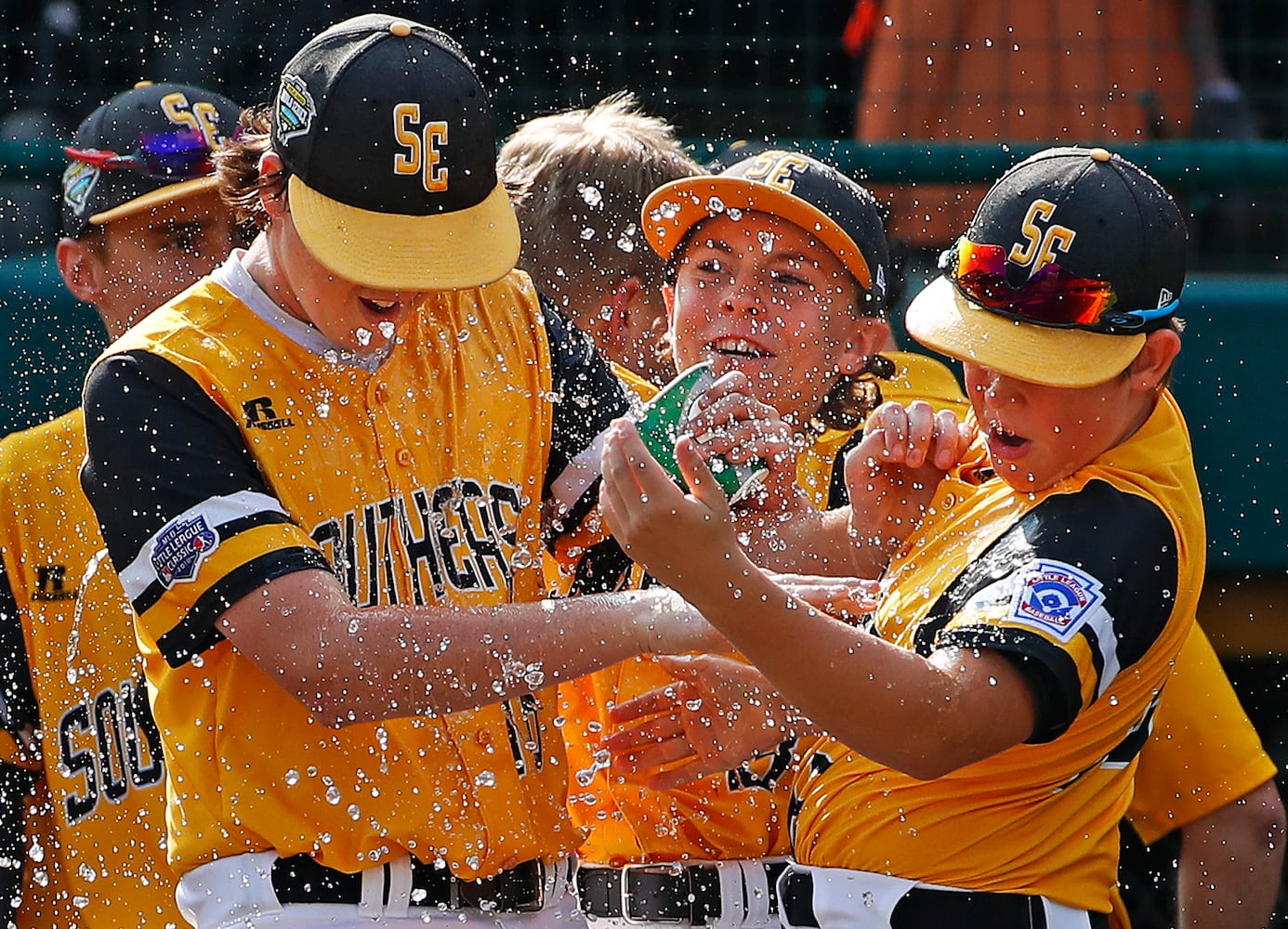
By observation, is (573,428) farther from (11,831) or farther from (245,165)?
(11,831)

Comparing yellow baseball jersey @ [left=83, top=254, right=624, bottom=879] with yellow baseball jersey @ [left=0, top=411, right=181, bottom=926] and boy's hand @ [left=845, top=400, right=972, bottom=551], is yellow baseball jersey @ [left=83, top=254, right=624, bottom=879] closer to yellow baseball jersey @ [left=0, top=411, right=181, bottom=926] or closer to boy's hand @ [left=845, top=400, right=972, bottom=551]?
boy's hand @ [left=845, top=400, right=972, bottom=551]

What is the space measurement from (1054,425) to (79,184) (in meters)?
2.38

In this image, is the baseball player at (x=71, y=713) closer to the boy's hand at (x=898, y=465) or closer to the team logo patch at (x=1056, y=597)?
the boy's hand at (x=898, y=465)

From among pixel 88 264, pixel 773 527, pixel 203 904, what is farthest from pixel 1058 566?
pixel 88 264

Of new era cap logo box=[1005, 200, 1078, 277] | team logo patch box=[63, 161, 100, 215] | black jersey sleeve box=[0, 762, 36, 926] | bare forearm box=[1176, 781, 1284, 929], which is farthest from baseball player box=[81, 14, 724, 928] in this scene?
bare forearm box=[1176, 781, 1284, 929]

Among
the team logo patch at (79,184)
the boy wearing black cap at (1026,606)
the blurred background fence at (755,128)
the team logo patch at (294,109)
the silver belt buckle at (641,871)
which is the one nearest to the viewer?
the boy wearing black cap at (1026,606)

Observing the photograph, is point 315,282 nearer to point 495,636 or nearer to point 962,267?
point 495,636

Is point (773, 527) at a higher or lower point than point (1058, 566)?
lower

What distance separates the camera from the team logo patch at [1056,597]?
2.52m

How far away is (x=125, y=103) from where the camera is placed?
13.8 ft

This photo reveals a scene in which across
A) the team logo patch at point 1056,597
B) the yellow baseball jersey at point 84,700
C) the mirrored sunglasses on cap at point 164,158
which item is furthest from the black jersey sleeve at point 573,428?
the mirrored sunglasses on cap at point 164,158

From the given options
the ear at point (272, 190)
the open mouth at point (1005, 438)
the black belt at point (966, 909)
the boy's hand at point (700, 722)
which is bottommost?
the black belt at point (966, 909)

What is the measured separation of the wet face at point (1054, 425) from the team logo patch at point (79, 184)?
2.22 metres

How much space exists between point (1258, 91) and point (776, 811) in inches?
145
